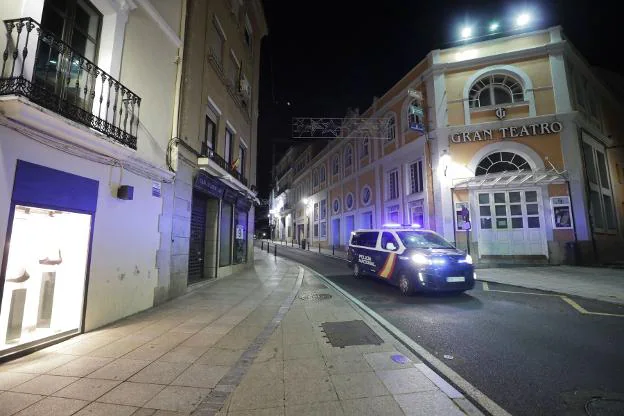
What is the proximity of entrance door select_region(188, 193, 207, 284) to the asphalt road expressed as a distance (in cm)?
563

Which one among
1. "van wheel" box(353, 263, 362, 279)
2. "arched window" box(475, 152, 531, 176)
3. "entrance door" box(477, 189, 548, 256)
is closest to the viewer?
Result: "van wheel" box(353, 263, 362, 279)

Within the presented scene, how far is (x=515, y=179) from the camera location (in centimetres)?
1602

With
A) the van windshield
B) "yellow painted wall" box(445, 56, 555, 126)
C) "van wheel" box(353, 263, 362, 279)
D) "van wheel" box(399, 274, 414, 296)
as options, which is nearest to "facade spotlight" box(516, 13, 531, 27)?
"yellow painted wall" box(445, 56, 555, 126)

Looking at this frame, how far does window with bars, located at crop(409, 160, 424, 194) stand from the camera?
64.1ft

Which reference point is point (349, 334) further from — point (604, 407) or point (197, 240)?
point (197, 240)

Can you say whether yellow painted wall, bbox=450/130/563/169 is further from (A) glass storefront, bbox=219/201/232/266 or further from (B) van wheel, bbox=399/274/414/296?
(A) glass storefront, bbox=219/201/232/266

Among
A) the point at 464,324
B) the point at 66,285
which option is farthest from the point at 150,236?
the point at 464,324

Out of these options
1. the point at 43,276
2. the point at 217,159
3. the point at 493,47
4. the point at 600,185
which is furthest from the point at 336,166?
the point at 43,276

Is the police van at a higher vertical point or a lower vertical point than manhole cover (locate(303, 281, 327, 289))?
higher

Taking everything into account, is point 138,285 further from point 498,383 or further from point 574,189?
point 574,189

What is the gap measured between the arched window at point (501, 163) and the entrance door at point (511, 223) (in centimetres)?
123

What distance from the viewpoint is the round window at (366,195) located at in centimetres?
2573

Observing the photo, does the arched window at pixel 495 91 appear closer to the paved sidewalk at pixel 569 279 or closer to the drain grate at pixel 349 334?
the paved sidewalk at pixel 569 279

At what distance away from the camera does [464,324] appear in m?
5.98
